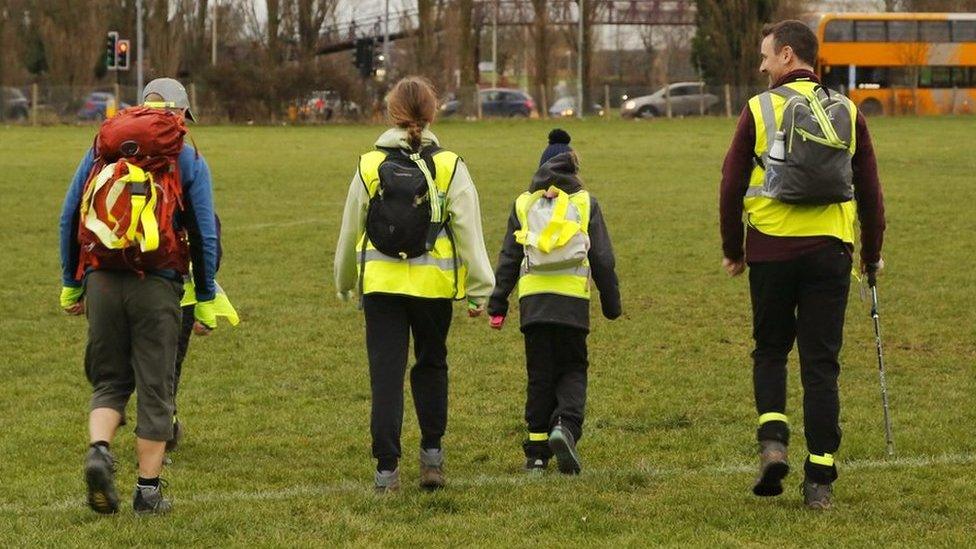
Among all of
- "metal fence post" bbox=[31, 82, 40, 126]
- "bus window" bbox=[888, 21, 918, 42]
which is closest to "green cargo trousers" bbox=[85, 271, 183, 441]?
"metal fence post" bbox=[31, 82, 40, 126]

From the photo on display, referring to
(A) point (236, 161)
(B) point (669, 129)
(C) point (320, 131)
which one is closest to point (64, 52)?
(C) point (320, 131)

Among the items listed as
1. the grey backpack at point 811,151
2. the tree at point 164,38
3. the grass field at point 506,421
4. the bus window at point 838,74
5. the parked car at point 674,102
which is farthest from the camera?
the tree at point 164,38

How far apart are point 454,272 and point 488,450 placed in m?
1.49

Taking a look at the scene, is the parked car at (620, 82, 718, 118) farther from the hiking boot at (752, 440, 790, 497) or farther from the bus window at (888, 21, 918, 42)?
the hiking boot at (752, 440, 790, 497)

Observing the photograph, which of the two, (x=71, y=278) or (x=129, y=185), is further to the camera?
(x=71, y=278)

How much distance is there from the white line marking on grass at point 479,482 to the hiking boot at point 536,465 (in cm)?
6

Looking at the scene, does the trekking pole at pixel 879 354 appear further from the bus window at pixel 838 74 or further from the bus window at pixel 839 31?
the bus window at pixel 839 31

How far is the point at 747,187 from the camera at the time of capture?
609 cm

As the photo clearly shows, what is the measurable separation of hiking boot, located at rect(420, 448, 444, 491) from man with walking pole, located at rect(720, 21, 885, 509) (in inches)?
52.8

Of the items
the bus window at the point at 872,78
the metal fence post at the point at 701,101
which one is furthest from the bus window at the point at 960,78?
the metal fence post at the point at 701,101

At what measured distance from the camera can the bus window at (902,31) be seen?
58.7 m

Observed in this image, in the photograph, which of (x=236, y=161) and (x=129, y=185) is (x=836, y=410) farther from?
(x=236, y=161)

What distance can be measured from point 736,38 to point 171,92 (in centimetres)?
5622

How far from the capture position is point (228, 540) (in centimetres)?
575
